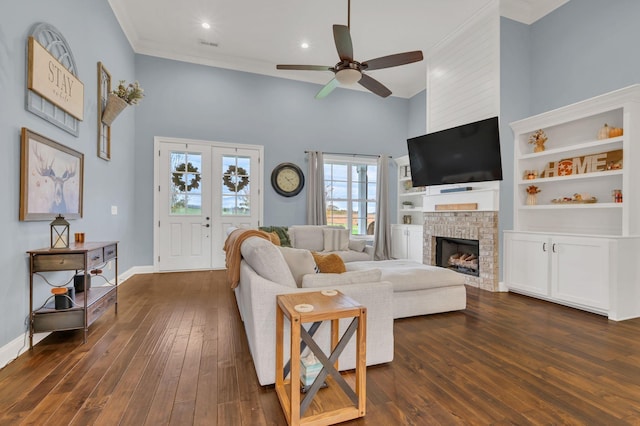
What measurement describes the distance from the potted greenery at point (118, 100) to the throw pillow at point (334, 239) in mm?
3304

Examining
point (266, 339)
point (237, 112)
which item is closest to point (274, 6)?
point (237, 112)

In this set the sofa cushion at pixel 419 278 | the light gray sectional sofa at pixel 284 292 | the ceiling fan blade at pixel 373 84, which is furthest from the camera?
the ceiling fan blade at pixel 373 84

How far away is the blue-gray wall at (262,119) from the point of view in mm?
5293

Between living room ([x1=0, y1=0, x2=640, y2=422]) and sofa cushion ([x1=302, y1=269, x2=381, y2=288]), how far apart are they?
82.6 inches

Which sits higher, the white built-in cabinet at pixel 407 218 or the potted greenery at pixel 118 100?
the potted greenery at pixel 118 100

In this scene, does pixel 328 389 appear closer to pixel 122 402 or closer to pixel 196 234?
pixel 122 402

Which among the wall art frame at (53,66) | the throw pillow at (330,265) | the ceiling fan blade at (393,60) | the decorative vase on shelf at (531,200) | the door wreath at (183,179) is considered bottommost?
the throw pillow at (330,265)

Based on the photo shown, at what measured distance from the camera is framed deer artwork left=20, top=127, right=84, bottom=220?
2307 mm

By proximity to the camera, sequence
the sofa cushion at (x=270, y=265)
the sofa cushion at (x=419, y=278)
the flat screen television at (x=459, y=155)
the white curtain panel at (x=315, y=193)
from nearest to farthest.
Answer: the sofa cushion at (x=270, y=265) < the sofa cushion at (x=419, y=278) < the flat screen television at (x=459, y=155) < the white curtain panel at (x=315, y=193)

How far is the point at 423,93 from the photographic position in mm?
6617

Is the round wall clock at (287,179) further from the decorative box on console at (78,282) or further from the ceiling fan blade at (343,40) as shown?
the decorative box on console at (78,282)

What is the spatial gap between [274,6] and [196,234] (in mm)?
3824

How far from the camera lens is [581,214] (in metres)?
3.87

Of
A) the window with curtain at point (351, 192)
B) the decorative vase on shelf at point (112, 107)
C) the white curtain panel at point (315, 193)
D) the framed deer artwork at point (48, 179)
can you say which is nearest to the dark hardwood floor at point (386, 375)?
the framed deer artwork at point (48, 179)
